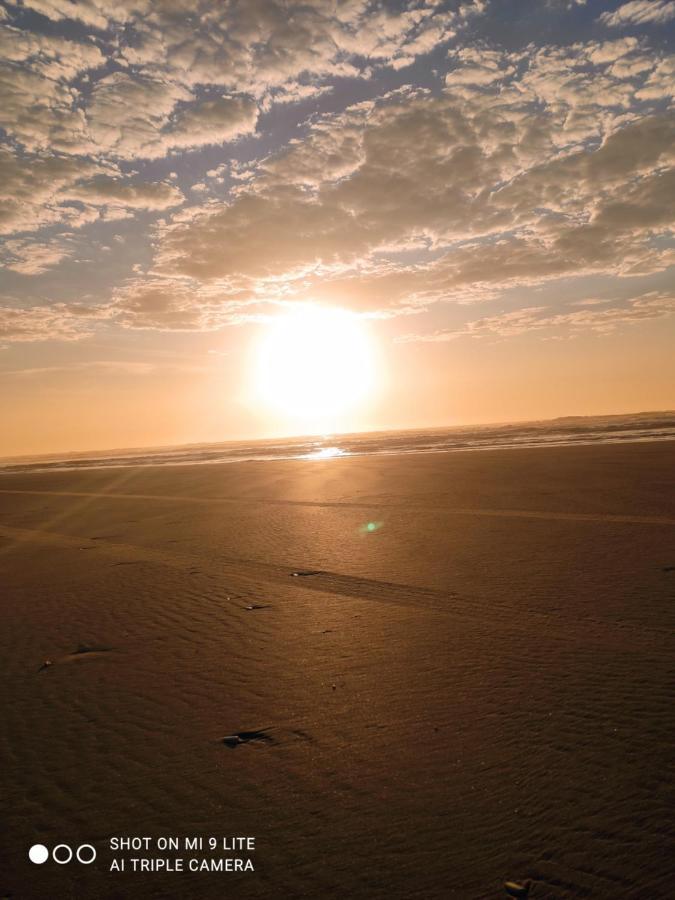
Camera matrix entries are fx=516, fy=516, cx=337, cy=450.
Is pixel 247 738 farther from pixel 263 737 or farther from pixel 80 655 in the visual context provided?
pixel 80 655

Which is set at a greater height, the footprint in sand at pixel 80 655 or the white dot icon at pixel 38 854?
the footprint in sand at pixel 80 655

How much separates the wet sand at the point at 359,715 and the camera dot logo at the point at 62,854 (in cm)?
4

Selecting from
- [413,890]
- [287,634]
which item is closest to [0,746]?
[287,634]

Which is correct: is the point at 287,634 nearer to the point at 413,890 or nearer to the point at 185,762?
the point at 185,762

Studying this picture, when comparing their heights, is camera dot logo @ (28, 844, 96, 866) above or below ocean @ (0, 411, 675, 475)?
below

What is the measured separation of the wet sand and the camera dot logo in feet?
0.13

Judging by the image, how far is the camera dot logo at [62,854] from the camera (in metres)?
2.88

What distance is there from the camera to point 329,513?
43.0 ft

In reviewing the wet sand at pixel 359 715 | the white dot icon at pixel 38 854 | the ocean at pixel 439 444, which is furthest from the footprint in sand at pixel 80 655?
the ocean at pixel 439 444

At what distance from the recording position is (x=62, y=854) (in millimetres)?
2928

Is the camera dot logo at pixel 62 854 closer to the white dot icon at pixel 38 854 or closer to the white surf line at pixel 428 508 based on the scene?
the white dot icon at pixel 38 854

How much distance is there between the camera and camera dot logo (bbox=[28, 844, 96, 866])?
113 inches

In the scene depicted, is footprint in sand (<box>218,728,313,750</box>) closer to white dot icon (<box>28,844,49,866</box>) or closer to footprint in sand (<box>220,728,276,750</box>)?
footprint in sand (<box>220,728,276,750</box>)

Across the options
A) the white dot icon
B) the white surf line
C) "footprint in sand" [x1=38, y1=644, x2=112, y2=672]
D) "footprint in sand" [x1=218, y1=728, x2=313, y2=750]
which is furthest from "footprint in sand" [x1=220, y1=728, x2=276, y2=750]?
the white surf line
